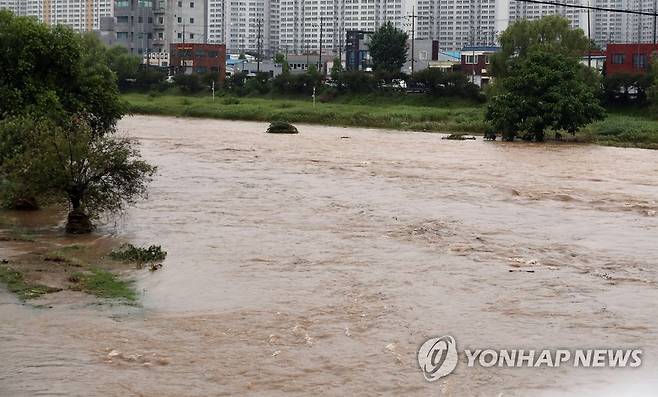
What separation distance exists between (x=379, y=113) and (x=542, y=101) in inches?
756

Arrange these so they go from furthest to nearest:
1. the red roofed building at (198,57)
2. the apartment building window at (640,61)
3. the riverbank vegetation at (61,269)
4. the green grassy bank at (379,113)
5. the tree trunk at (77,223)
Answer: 1. the red roofed building at (198,57)
2. the apartment building window at (640,61)
3. the green grassy bank at (379,113)
4. the tree trunk at (77,223)
5. the riverbank vegetation at (61,269)

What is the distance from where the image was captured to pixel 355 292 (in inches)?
620

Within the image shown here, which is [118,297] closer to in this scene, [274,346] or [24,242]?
[274,346]

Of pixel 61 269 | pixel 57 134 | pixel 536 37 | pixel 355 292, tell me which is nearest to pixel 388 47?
pixel 536 37

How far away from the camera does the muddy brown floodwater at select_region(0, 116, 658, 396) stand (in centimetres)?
1162

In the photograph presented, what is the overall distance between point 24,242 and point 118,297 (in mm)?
4974

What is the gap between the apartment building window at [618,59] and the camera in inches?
2788

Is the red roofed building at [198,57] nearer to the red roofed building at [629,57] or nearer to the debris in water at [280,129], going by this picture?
the red roofed building at [629,57]

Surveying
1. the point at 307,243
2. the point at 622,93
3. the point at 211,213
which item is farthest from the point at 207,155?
the point at 622,93

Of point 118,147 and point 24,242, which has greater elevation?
point 118,147

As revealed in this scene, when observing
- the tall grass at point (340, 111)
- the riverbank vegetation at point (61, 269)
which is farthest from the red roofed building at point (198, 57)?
the riverbank vegetation at point (61, 269)

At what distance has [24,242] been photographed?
19.5 metres

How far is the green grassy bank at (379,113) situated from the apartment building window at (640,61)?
1175 centimetres

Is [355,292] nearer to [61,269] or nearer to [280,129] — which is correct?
[61,269]
